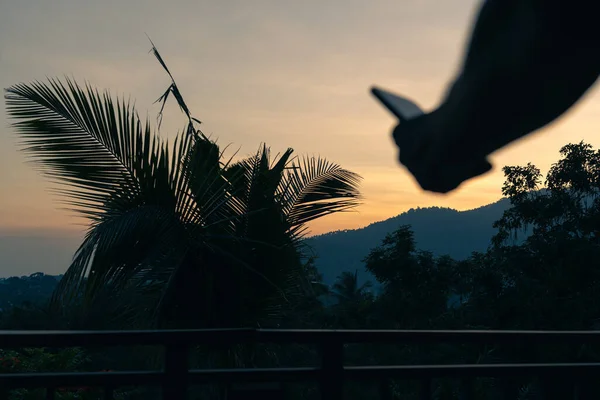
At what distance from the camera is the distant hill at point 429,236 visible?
15925 cm

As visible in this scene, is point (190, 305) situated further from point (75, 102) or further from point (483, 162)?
point (483, 162)

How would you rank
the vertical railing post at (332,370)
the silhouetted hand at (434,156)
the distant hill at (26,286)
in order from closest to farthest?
the silhouetted hand at (434,156) < the vertical railing post at (332,370) < the distant hill at (26,286)

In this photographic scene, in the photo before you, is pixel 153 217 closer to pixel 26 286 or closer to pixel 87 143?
pixel 87 143

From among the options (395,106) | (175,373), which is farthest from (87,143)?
(395,106)

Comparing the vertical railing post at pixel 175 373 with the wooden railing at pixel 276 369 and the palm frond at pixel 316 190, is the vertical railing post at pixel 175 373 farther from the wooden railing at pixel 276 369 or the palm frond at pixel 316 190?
the palm frond at pixel 316 190

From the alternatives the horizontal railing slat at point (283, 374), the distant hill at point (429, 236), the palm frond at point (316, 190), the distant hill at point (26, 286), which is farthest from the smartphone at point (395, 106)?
the distant hill at point (429, 236)

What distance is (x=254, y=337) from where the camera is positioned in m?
2.42

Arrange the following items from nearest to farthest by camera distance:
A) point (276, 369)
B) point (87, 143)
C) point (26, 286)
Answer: point (276, 369), point (87, 143), point (26, 286)

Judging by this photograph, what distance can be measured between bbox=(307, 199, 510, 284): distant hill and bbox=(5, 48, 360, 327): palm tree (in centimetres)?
14836

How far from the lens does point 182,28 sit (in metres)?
7.89

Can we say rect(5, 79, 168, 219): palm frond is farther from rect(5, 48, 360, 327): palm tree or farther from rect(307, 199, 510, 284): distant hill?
rect(307, 199, 510, 284): distant hill

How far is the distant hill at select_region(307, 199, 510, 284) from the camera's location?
6270 inches

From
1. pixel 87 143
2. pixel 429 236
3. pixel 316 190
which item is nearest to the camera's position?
pixel 87 143

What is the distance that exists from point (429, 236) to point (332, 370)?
178123mm
